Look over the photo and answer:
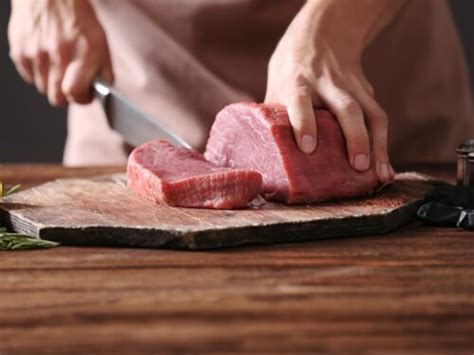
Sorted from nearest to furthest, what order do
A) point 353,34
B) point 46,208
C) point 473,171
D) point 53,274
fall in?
point 53,274 → point 46,208 → point 473,171 → point 353,34

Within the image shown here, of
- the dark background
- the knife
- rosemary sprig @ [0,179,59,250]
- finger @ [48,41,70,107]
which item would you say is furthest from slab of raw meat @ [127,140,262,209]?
the dark background

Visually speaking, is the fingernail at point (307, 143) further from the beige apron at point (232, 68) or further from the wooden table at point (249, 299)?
the beige apron at point (232, 68)

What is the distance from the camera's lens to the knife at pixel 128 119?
2.36 metres

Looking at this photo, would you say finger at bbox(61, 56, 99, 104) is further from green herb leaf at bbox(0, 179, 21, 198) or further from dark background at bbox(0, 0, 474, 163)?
dark background at bbox(0, 0, 474, 163)

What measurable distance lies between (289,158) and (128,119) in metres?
0.62

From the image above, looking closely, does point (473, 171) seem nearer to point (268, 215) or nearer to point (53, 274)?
point (268, 215)

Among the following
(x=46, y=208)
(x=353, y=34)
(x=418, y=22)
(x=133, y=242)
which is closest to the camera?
(x=133, y=242)

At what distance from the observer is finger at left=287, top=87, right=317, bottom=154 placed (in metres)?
1.94

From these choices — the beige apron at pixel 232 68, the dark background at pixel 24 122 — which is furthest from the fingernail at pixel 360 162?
the dark background at pixel 24 122

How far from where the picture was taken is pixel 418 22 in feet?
9.53

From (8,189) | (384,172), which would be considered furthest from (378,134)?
(8,189)

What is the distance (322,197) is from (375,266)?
0.36 m

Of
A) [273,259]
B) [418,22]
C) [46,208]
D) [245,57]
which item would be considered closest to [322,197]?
[273,259]

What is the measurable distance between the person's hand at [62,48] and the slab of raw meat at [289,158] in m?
0.64
